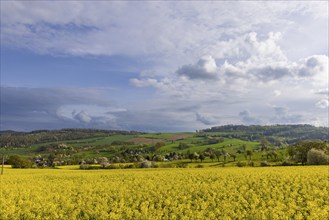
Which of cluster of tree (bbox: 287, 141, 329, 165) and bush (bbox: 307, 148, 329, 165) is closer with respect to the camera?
bush (bbox: 307, 148, 329, 165)

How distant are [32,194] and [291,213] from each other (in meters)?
27.6

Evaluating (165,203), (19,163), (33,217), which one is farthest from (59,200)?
(19,163)

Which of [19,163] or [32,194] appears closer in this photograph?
[32,194]

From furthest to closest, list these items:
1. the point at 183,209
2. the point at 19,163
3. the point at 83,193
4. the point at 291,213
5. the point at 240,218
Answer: the point at 19,163, the point at 83,193, the point at 183,209, the point at 291,213, the point at 240,218

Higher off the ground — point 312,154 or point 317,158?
point 312,154

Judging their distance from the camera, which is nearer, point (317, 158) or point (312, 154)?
point (317, 158)

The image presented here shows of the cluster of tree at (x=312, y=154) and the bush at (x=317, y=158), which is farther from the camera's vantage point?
the cluster of tree at (x=312, y=154)

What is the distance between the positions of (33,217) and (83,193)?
11842 millimetres

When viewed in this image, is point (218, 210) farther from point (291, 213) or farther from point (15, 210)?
point (15, 210)

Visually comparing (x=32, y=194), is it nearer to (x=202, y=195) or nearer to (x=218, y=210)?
(x=202, y=195)

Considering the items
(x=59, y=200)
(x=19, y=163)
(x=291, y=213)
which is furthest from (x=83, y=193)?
(x=19, y=163)

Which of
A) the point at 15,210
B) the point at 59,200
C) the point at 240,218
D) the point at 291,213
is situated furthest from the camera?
the point at 59,200

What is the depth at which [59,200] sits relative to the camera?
32750 millimetres

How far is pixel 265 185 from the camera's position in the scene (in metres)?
38.3
